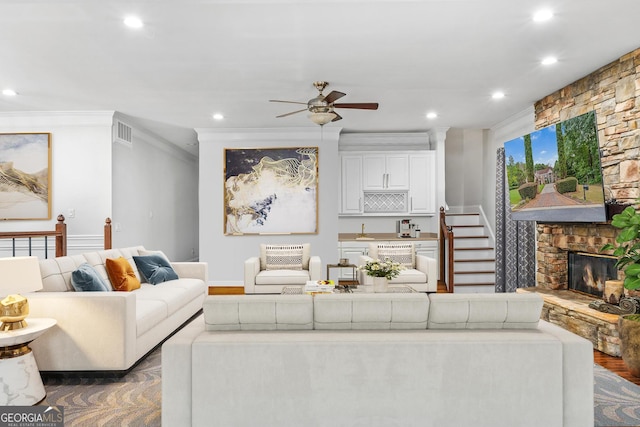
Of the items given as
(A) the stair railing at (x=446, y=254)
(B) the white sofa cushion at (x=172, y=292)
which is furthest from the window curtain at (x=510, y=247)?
(B) the white sofa cushion at (x=172, y=292)

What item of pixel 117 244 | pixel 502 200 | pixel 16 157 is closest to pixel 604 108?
pixel 502 200

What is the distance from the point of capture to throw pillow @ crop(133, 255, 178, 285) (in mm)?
4434

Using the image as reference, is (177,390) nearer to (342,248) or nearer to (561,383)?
(561,383)

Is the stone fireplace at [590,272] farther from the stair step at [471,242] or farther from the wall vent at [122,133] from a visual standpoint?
the wall vent at [122,133]

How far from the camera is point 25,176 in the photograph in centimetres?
585

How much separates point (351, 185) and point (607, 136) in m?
3.92

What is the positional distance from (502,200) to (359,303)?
4926 mm

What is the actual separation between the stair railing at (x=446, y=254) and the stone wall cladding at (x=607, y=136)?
4.88 feet

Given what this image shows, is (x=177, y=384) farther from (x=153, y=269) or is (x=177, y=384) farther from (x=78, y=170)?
(x=78, y=170)

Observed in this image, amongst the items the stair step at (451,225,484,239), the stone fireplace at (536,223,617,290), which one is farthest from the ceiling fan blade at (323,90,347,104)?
the stair step at (451,225,484,239)

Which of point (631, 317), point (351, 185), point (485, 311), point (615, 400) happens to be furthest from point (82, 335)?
point (351, 185)

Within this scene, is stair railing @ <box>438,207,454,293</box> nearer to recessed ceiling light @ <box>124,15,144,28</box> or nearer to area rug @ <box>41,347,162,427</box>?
area rug @ <box>41,347,162,427</box>

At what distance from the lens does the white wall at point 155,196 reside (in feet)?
20.3

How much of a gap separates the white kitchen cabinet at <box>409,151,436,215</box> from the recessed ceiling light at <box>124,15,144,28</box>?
5.01m
